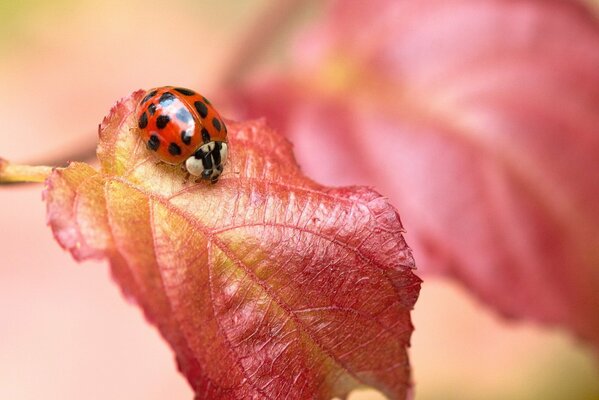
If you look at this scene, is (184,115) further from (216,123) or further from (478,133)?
(478,133)

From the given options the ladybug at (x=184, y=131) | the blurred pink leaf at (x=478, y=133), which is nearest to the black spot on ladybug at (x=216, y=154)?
the ladybug at (x=184, y=131)

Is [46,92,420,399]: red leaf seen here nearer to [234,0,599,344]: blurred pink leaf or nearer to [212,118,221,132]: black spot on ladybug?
[212,118,221,132]: black spot on ladybug

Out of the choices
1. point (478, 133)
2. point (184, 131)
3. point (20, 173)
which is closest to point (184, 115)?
point (184, 131)

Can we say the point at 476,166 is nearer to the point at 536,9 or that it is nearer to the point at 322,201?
the point at 536,9

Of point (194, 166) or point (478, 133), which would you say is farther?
point (478, 133)

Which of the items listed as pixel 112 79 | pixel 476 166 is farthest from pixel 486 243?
pixel 112 79

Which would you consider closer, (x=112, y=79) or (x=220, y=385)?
(x=220, y=385)

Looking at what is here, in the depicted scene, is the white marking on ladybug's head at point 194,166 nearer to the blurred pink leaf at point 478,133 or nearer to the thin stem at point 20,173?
the thin stem at point 20,173
